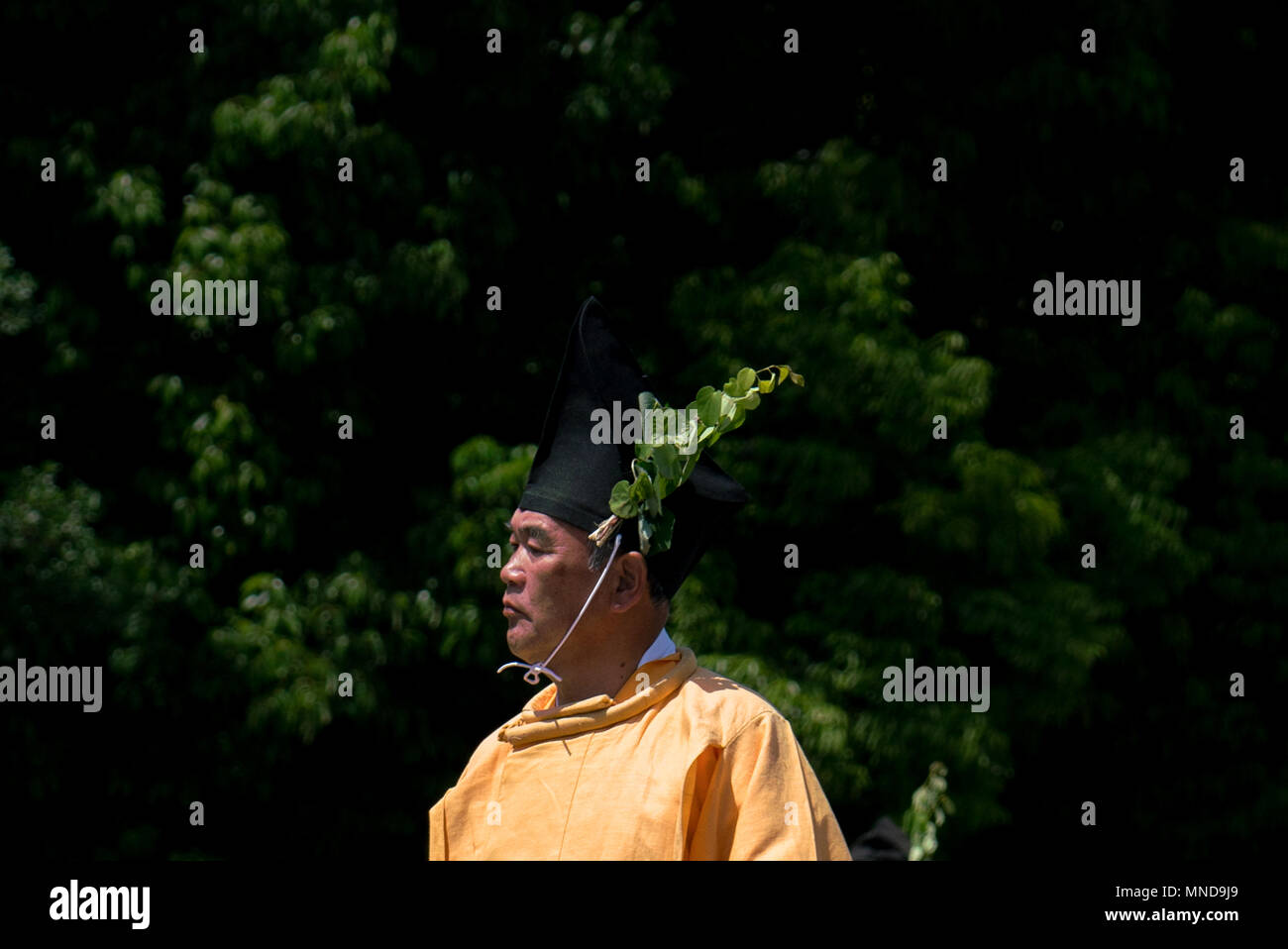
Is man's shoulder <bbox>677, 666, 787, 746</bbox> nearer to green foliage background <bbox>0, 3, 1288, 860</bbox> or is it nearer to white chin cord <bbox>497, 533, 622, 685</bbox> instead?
white chin cord <bbox>497, 533, 622, 685</bbox>

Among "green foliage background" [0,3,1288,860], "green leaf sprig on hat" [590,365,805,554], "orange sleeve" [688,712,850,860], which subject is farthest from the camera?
"green foliage background" [0,3,1288,860]

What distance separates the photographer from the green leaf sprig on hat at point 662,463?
10.6 feet

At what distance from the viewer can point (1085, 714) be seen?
8.95 m

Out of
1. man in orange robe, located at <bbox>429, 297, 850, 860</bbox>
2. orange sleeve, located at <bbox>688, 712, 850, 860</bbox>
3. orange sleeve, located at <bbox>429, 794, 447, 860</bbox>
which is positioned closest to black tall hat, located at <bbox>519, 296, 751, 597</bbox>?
man in orange robe, located at <bbox>429, 297, 850, 860</bbox>

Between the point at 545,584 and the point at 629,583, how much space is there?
0.51 feet

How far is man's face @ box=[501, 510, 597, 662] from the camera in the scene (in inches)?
128

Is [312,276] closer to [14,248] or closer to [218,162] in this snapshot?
[218,162]

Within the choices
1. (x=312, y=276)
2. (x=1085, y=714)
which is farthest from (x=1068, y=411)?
(x=312, y=276)

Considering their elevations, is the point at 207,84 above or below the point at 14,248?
above

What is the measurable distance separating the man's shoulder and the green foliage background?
4.60m

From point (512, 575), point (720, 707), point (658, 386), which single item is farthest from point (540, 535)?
point (658, 386)

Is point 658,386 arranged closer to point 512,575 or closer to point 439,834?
point 512,575

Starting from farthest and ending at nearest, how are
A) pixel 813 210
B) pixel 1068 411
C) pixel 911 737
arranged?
1. pixel 1068 411
2. pixel 813 210
3. pixel 911 737

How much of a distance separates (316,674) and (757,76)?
13.9 feet
